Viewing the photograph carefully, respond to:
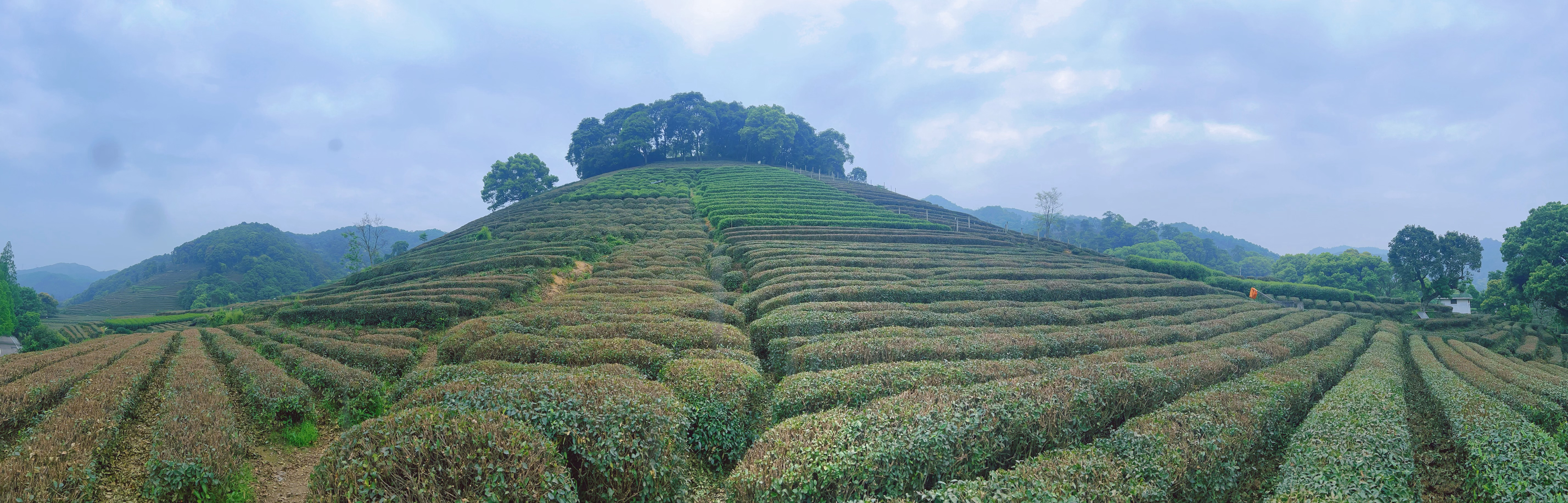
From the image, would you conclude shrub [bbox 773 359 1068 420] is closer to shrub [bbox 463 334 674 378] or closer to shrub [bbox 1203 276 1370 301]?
shrub [bbox 463 334 674 378]

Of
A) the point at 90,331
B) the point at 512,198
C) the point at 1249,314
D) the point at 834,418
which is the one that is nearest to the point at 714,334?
the point at 834,418

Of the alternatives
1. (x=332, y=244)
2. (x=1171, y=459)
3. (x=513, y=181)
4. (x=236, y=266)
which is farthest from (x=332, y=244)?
(x=1171, y=459)

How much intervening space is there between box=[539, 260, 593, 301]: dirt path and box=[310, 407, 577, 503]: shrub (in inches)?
575

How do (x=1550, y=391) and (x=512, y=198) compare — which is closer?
(x=1550, y=391)

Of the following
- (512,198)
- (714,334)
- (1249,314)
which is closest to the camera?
(714,334)

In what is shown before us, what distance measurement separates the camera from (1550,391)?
37.7 ft

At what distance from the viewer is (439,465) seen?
17.2 ft

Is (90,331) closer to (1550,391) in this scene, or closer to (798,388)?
(798,388)

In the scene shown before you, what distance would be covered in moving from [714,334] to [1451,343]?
3323 cm

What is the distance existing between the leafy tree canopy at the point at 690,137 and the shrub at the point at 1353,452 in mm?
61292

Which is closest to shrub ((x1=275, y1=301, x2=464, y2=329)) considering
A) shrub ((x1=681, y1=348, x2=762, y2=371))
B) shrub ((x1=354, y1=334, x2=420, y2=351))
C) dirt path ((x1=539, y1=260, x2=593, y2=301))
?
shrub ((x1=354, y1=334, x2=420, y2=351))

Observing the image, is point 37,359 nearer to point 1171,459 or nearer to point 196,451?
point 196,451

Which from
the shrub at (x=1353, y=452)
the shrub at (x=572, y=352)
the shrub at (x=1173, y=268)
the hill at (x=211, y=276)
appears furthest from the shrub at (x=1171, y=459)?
the hill at (x=211, y=276)

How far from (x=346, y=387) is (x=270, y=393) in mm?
1121
